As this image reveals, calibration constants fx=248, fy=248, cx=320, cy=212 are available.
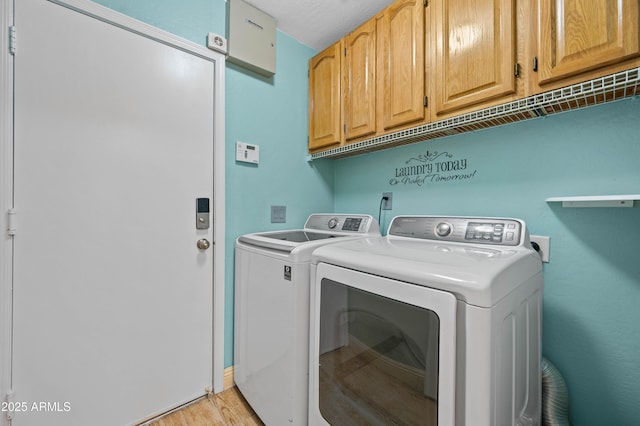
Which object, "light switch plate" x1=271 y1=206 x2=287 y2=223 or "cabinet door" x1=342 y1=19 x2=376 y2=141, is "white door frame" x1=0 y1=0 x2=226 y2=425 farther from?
"cabinet door" x1=342 y1=19 x2=376 y2=141

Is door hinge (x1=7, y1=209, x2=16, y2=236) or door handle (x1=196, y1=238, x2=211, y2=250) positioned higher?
door hinge (x1=7, y1=209, x2=16, y2=236)

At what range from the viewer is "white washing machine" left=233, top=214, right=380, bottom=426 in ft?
3.71

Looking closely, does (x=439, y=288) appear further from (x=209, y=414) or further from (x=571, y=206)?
(x=209, y=414)

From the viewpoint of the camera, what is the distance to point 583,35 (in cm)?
89

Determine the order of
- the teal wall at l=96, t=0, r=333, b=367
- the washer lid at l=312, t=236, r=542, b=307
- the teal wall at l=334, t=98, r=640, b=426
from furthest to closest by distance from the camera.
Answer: the teal wall at l=96, t=0, r=333, b=367 → the teal wall at l=334, t=98, r=640, b=426 → the washer lid at l=312, t=236, r=542, b=307

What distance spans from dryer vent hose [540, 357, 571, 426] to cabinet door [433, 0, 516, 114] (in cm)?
128

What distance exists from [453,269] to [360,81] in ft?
4.70

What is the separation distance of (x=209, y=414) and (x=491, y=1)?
2529 millimetres

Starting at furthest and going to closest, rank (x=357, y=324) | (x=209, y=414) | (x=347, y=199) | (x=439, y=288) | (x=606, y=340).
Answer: (x=347, y=199), (x=209, y=414), (x=606, y=340), (x=357, y=324), (x=439, y=288)

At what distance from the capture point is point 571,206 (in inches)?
44.4

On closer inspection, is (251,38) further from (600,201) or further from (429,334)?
(600,201)

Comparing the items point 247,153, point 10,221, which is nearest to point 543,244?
point 247,153

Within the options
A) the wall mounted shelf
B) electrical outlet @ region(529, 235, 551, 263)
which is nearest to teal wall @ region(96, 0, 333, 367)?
electrical outlet @ region(529, 235, 551, 263)

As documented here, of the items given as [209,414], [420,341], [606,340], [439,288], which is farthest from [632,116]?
[209,414]
